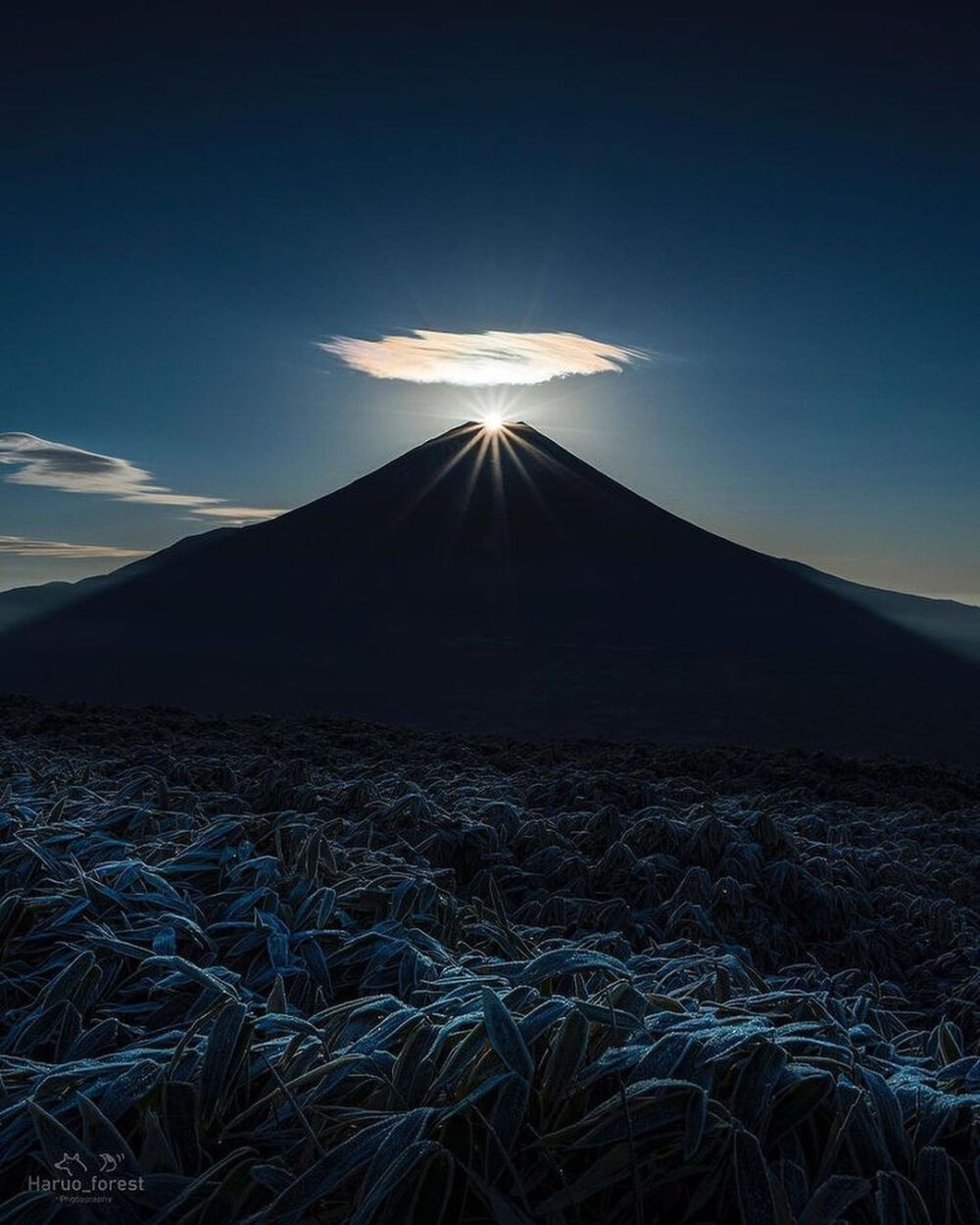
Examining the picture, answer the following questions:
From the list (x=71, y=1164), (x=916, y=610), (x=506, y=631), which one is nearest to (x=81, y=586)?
(x=506, y=631)

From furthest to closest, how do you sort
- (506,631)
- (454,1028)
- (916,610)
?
1. (916,610)
2. (506,631)
3. (454,1028)

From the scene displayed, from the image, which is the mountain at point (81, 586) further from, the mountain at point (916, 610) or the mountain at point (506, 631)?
the mountain at point (916, 610)

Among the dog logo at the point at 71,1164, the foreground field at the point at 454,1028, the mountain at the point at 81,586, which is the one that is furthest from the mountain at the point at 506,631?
the dog logo at the point at 71,1164

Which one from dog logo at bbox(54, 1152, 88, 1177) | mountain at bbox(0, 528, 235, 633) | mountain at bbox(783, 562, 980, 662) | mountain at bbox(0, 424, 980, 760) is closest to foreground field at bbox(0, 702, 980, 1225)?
dog logo at bbox(54, 1152, 88, 1177)

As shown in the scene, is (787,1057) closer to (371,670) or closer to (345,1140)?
(345,1140)

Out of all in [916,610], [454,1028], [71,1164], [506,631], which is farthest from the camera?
[916,610]

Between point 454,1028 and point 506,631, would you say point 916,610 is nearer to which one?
point 506,631
